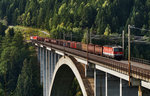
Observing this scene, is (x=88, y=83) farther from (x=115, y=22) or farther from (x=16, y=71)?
(x=115, y=22)

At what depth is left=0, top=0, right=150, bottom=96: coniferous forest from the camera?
9162 cm

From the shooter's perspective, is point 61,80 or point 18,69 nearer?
point 61,80

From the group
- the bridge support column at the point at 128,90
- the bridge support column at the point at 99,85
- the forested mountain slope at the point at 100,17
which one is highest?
the forested mountain slope at the point at 100,17


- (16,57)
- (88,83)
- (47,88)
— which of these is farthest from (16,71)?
(88,83)

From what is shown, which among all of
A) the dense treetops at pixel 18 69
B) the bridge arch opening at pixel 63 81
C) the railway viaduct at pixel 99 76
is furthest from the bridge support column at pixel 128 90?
the dense treetops at pixel 18 69

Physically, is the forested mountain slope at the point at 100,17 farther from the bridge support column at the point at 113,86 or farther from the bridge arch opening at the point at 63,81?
the bridge support column at the point at 113,86

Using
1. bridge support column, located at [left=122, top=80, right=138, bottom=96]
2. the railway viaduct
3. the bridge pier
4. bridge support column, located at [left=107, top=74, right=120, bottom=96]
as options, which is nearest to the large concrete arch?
the railway viaduct

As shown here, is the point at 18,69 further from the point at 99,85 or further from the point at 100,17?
the point at 100,17

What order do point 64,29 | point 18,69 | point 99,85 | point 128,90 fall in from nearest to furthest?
1. point 128,90
2. point 99,85
3. point 18,69
4. point 64,29

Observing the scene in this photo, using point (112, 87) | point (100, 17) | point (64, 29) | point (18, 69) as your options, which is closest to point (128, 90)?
point (112, 87)

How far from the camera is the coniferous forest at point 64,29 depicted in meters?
91.6

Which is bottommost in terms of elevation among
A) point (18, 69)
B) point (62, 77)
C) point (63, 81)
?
point (18, 69)

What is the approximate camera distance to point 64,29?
481 feet

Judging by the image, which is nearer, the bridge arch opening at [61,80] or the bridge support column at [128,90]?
the bridge support column at [128,90]
